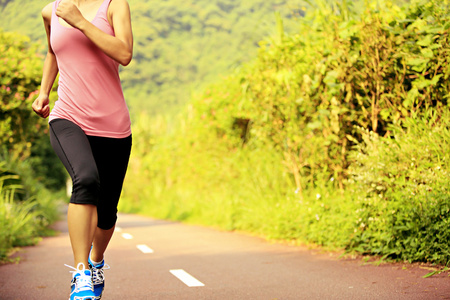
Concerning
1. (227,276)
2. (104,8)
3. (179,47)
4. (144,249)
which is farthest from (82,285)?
(179,47)

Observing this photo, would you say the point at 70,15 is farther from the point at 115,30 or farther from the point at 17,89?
the point at 17,89

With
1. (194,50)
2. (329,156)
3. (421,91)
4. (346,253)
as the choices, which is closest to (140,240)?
(329,156)

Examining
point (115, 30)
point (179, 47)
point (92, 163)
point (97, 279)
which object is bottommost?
point (97, 279)

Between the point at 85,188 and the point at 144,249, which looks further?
the point at 144,249

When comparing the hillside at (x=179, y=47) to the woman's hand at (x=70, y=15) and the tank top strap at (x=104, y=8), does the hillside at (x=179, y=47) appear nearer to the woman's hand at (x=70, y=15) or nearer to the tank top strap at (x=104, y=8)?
the tank top strap at (x=104, y=8)

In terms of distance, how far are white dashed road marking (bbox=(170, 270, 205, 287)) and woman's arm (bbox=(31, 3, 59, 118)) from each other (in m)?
2.19

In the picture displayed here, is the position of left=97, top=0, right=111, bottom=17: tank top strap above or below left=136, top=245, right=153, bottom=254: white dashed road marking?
above

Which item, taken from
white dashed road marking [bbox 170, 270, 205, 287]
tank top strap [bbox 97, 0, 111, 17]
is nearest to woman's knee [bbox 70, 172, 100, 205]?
tank top strap [bbox 97, 0, 111, 17]

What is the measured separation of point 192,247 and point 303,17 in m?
3.64

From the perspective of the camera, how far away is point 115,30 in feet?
11.0

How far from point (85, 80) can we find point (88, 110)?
171 millimetres

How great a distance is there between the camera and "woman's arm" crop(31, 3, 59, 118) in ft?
12.0

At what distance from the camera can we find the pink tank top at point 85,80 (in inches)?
133

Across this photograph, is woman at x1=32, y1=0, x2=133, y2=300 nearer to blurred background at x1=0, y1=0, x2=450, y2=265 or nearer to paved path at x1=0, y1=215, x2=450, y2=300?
blurred background at x1=0, y1=0, x2=450, y2=265
